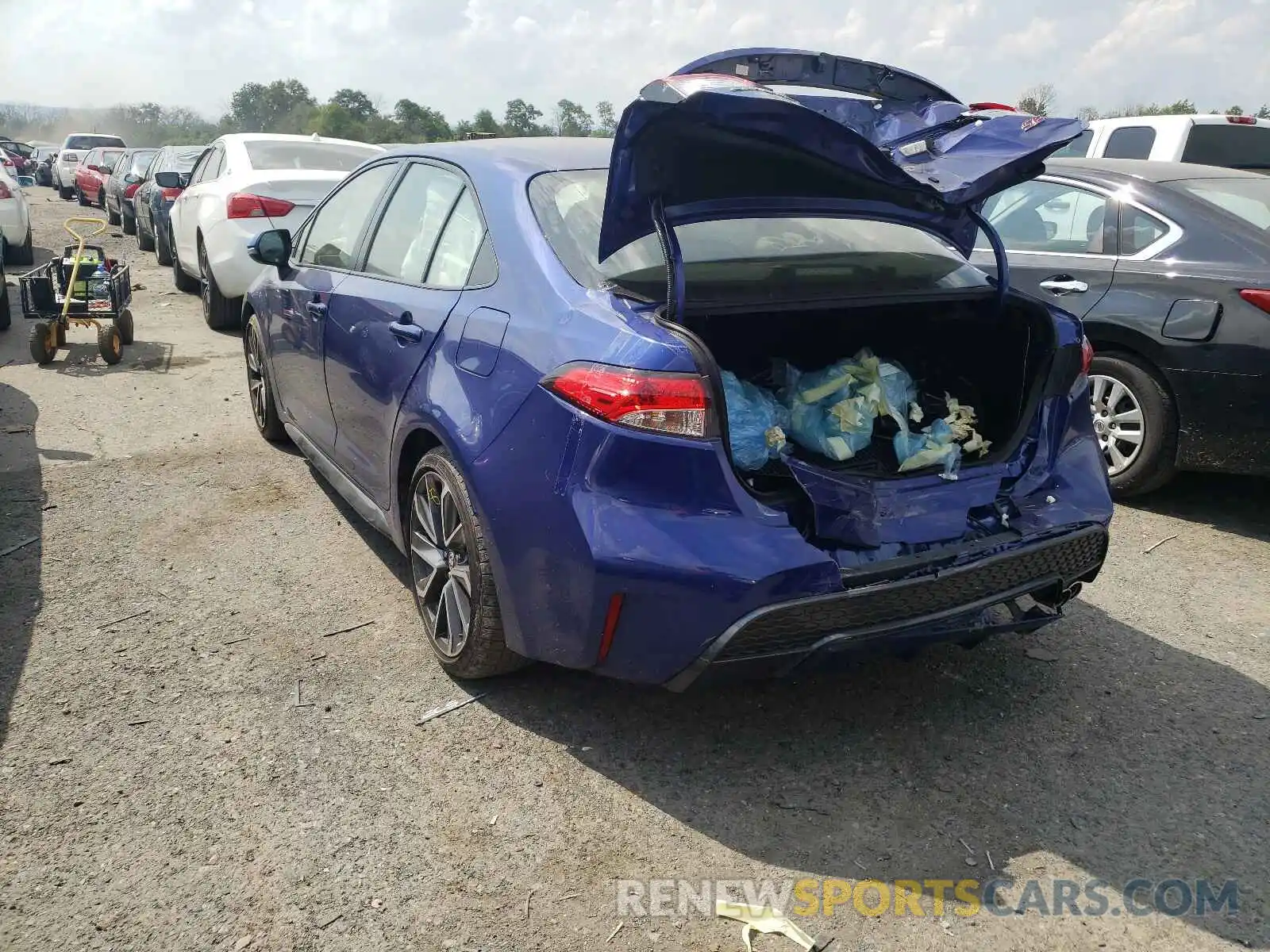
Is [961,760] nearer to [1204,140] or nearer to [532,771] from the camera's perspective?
[532,771]

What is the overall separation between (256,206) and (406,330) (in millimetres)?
5760

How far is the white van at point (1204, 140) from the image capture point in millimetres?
8562

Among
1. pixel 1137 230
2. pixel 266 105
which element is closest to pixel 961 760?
pixel 1137 230

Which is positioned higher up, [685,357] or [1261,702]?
[685,357]

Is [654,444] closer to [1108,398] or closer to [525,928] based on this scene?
[525,928]

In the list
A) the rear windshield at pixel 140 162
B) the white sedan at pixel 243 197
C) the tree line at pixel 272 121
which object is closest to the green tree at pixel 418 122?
the tree line at pixel 272 121

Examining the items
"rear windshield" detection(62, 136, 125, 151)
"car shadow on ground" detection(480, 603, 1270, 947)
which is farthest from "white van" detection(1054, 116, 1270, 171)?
"rear windshield" detection(62, 136, 125, 151)

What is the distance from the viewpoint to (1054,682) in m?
Result: 3.44

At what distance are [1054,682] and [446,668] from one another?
6.58 ft

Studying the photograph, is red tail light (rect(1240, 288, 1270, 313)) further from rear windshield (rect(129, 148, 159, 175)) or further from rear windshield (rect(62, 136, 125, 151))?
rear windshield (rect(62, 136, 125, 151))

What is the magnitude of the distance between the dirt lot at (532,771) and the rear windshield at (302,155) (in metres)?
5.50

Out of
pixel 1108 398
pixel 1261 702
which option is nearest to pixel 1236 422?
pixel 1108 398

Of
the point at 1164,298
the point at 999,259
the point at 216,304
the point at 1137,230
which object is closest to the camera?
the point at 999,259

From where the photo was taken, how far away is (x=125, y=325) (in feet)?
27.0
